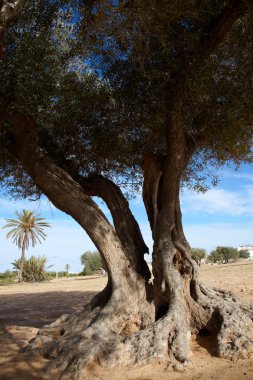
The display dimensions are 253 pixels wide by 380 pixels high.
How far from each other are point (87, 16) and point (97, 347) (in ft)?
23.7

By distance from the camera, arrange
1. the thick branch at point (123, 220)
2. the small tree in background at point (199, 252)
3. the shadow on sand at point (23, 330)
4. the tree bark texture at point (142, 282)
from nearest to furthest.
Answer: the shadow on sand at point (23, 330) < the tree bark texture at point (142, 282) < the thick branch at point (123, 220) < the small tree in background at point (199, 252)

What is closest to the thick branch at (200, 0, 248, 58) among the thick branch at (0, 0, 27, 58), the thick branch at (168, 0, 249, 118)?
the thick branch at (168, 0, 249, 118)

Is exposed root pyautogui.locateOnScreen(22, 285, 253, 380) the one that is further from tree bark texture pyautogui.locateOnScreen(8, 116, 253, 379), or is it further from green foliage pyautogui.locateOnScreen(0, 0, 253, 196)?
green foliage pyautogui.locateOnScreen(0, 0, 253, 196)

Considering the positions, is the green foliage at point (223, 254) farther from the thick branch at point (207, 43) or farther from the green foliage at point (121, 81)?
the thick branch at point (207, 43)

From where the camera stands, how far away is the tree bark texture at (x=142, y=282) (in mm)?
6910

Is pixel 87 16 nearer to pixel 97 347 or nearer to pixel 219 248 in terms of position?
pixel 97 347

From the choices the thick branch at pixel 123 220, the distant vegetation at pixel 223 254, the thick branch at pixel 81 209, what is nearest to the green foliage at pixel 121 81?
the thick branch at pixel 123 220

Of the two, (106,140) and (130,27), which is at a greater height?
(130,27)

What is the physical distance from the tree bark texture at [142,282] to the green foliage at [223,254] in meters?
63.4

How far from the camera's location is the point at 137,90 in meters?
9.55

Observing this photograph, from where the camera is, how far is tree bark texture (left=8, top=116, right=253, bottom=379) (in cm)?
691

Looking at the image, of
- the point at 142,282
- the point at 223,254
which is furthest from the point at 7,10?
the point at 223,254

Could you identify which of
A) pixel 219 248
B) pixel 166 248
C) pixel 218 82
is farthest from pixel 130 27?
pixel 219 248

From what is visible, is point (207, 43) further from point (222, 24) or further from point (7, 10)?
point (7, 10)
